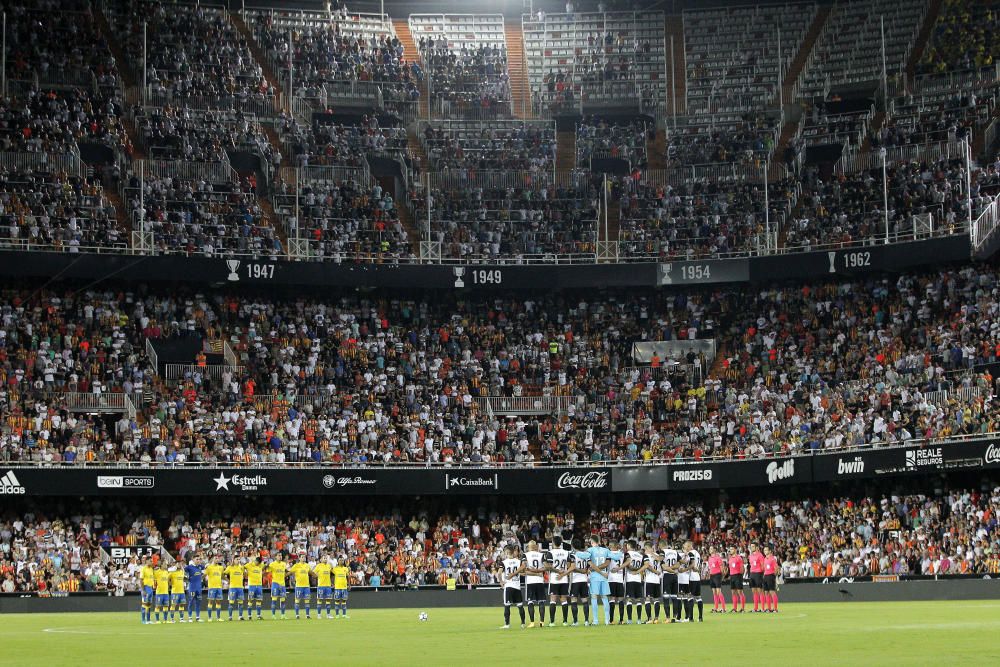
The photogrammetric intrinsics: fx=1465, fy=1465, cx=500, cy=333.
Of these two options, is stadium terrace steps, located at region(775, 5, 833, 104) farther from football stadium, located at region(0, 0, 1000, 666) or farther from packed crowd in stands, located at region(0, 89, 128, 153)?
packed crowd in stands, located at region(0, 89, 128, 153)

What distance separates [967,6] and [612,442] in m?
28.8

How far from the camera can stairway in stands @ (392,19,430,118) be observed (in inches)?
2904

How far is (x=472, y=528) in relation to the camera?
192 ft

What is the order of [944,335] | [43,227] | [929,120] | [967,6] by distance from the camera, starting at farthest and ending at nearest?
[967,6]
[929,120]
[43,227]
[944,335]

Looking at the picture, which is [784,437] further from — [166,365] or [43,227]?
[43,227]

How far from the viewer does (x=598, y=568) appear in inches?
1196

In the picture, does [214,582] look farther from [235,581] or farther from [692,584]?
[692,584]

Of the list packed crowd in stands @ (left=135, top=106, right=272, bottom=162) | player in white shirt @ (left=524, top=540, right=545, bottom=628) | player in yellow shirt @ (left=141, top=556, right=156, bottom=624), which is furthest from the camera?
packed crowd in stands @ (left=135, top=106, right=272, bottom=162)

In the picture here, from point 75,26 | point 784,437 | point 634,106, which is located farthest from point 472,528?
point 75,26

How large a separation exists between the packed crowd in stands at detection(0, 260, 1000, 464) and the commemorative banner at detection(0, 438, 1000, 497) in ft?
2.42

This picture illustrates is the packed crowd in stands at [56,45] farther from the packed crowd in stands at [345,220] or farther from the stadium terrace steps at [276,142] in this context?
the packed crowd in stands at [345,220]

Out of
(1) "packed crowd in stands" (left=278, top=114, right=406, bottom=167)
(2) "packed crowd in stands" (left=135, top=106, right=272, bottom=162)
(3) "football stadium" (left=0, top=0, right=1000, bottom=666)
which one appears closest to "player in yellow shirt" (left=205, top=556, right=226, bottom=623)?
(3) "football stadium" (left=0, top=0, right=1000, bottom=666)

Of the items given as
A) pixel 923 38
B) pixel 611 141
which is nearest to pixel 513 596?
pixel 611 141

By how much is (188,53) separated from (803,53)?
30830 mm
